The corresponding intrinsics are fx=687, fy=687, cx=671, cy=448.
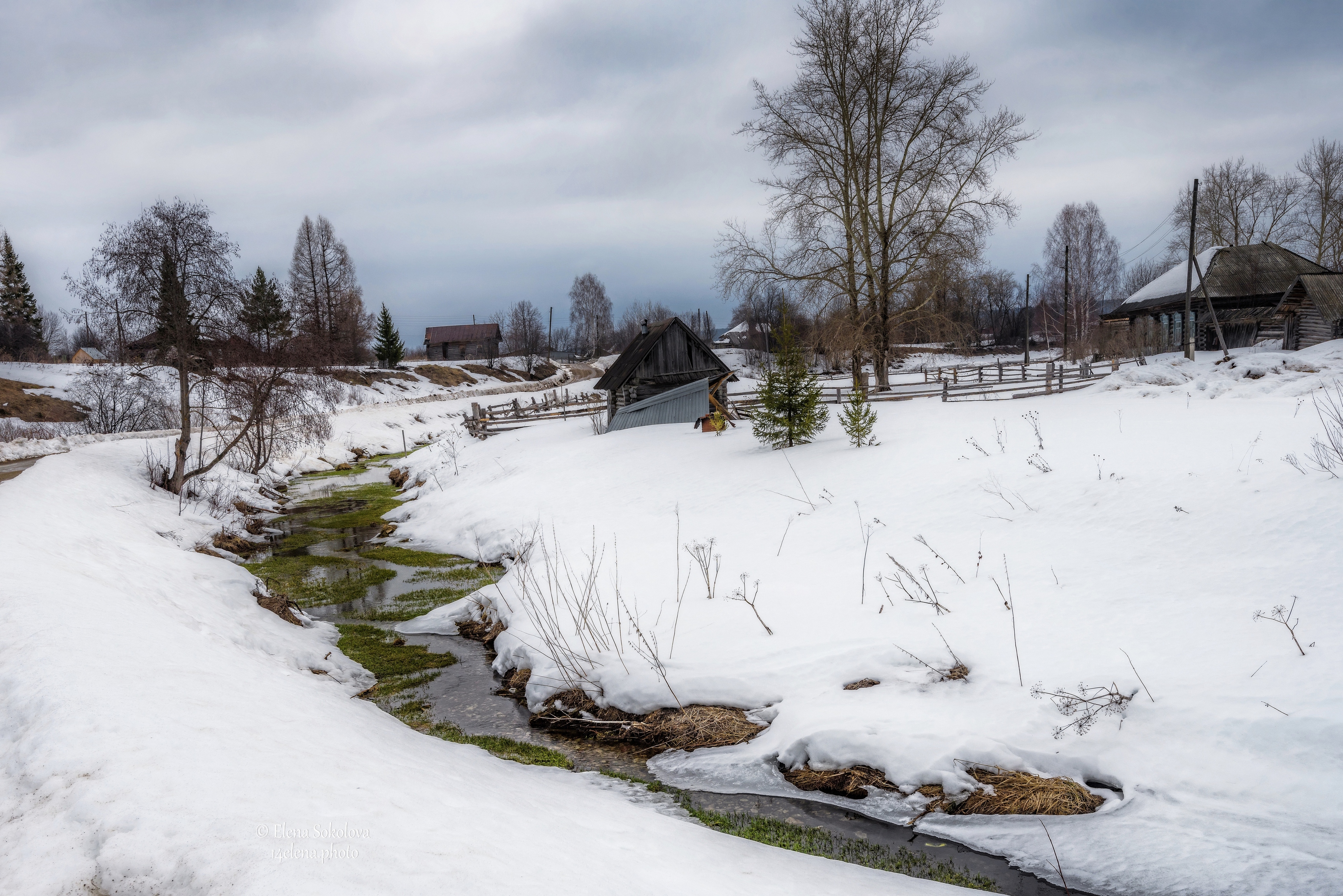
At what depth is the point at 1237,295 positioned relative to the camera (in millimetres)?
31469

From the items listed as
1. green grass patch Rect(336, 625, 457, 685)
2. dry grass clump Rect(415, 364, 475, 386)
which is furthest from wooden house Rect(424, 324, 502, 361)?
green grass patch Rect(336, 625, 457, 685)

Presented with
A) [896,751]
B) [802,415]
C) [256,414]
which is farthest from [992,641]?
[256,414]

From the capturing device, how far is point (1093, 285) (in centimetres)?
5881

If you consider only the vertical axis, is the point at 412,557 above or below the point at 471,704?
above

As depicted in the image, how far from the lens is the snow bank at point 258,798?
2861 millimetres

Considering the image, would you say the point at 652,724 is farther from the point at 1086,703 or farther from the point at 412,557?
the point at 412,557

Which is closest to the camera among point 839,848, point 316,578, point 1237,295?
point 839,848

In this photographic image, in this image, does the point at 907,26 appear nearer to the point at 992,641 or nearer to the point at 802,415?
the point at 802,415

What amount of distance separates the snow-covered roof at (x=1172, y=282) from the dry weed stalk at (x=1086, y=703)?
3528 cm

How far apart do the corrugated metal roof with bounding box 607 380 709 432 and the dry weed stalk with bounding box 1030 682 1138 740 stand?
1835 cm

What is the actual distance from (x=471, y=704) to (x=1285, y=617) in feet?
24.4

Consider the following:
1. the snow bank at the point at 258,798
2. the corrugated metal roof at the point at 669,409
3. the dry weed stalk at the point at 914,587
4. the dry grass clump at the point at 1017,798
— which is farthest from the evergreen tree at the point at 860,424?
the snow bank at the point at 258,798

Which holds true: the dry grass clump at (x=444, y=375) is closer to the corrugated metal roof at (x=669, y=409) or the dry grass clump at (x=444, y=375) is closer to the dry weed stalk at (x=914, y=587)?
the corrugated metal roof at (x=669, y=409)

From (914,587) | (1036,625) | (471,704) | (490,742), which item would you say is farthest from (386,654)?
(1036,625)
